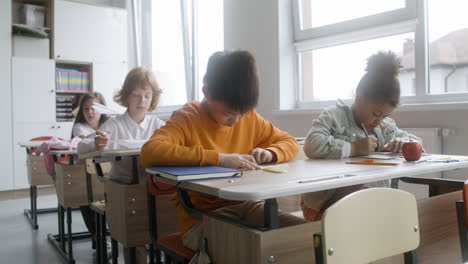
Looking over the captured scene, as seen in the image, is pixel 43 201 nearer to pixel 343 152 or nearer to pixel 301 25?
pixel 301 25

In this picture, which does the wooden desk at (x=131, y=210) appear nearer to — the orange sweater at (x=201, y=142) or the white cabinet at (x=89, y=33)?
the orange sweater at (x=201, y=142)

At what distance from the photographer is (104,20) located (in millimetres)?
5383

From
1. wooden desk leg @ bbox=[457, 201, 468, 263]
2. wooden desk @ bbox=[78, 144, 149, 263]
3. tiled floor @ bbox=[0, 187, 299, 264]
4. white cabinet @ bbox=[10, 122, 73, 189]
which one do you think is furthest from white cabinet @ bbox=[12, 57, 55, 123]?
wooden desk leg @ bbox=[457, 201, 468, 263]

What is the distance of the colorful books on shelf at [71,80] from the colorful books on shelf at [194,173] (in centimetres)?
440

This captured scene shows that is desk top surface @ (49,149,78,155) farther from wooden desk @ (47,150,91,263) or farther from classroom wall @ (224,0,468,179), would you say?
classroom wall @ (224,0,468,179)

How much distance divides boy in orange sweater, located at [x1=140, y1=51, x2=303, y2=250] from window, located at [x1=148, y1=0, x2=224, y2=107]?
284 cm

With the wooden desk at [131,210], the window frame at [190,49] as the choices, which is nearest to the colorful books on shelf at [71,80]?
the window frame at [190,49]

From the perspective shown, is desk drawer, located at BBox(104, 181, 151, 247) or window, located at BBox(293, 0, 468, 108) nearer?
desk drawer, located at BBox(104, 181, 151, 247)

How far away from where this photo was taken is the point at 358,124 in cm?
171

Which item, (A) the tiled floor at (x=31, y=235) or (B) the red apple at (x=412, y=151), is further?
(A) the tiled floor at (x=31, y=235)

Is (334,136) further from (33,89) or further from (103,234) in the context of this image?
(33,89)

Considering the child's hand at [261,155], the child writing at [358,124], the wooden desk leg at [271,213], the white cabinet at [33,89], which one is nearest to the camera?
the wooden desk leg at [271,213]

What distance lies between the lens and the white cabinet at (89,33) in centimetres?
503

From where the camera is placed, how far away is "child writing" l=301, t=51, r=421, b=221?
1517 millimetres
